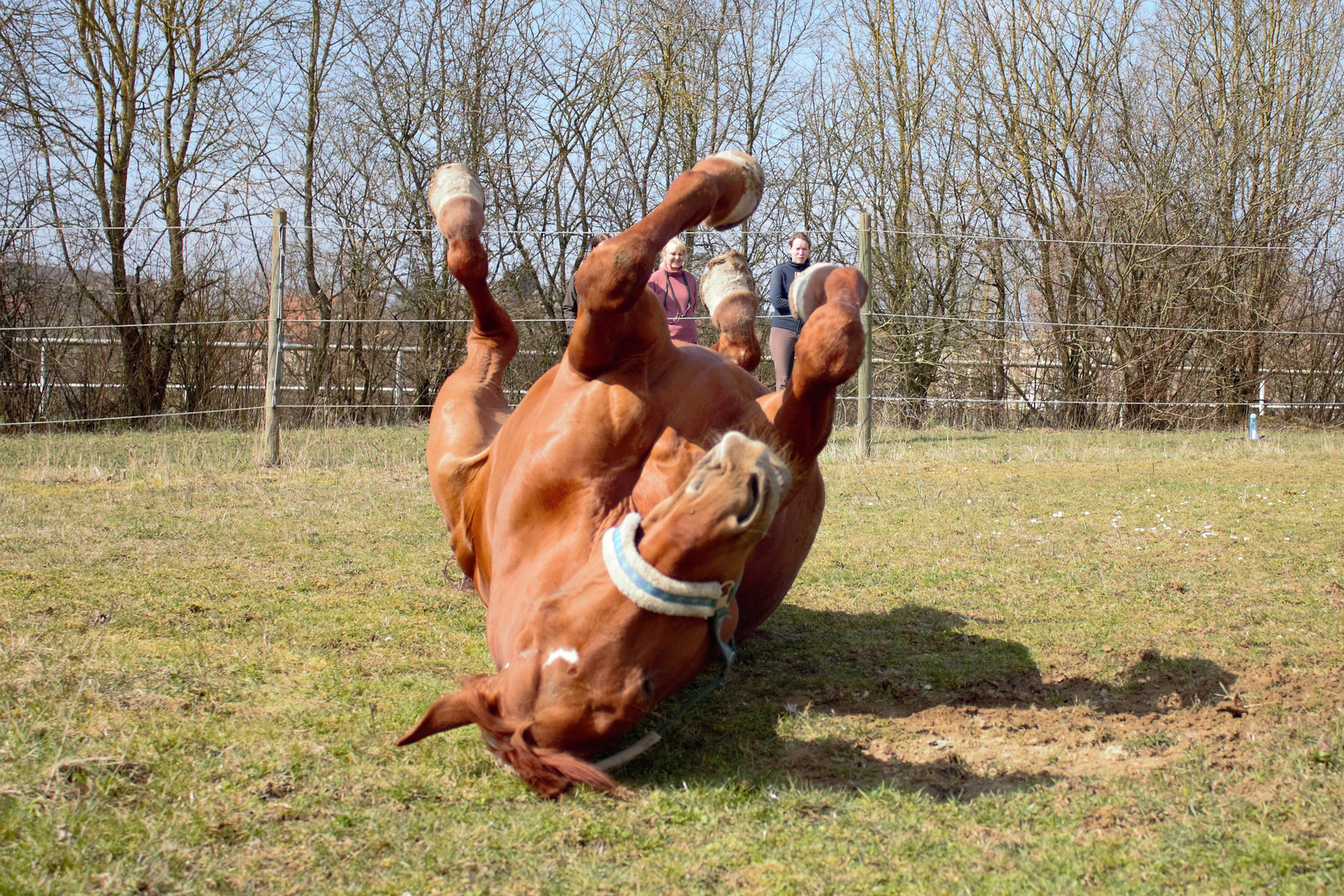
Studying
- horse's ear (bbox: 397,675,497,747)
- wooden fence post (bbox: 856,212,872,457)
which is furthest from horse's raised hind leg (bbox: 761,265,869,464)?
wooden fence post (bbox: 856,212,872,457)

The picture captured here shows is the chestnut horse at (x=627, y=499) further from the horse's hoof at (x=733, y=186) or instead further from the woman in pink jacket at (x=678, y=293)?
the woman in pink jacket at (x=678, y=293)

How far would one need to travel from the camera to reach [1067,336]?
1298 centimetres

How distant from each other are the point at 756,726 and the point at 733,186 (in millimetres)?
1545

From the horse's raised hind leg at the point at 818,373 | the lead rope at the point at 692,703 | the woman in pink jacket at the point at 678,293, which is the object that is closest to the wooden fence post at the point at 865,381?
the woman in pink jacket at the point at 678,293

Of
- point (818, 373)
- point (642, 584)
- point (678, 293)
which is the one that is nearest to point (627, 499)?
point (642, 584)

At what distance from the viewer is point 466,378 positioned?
371 cm

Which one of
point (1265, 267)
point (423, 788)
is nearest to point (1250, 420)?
point (1265, 267)

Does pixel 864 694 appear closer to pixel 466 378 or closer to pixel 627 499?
pixel 627 499

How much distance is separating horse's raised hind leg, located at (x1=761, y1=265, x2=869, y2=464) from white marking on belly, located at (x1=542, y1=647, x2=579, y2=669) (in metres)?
0.75

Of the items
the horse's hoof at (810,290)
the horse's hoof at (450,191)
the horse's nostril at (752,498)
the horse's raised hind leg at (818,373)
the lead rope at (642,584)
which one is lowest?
the lead rope at (642,584)

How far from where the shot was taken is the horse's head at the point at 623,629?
5.99ft

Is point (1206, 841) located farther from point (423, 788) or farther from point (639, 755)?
point (423, 788)

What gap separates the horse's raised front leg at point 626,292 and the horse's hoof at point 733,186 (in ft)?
0.40

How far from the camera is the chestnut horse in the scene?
75.8 inches
